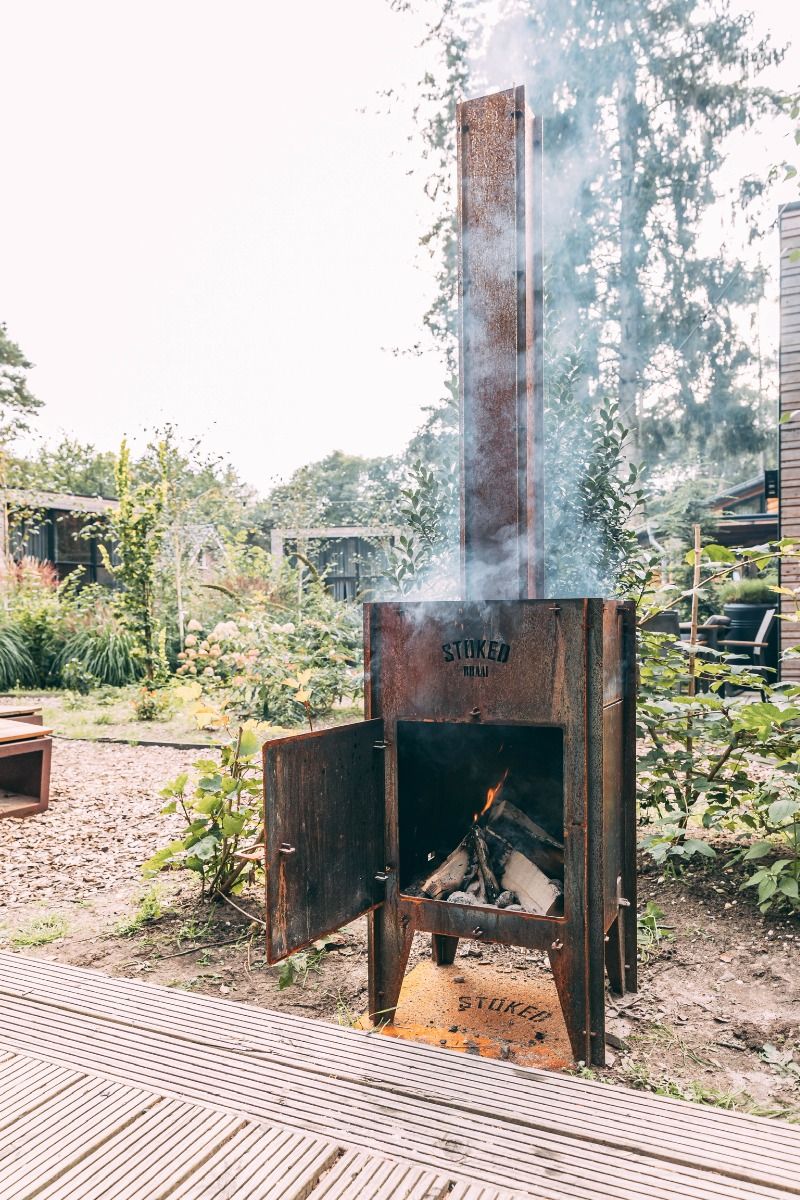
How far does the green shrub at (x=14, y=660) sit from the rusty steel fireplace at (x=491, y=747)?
27.6 feet

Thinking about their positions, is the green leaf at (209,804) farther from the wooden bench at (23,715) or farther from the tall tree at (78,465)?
the tall tree at (78,465)

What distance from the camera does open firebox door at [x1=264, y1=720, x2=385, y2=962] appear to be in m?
1.79

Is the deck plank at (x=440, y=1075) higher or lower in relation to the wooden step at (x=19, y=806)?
higher

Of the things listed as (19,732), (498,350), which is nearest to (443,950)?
(498,350)

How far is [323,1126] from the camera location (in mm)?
1484

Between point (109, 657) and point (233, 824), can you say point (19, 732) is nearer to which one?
point (233, 824)

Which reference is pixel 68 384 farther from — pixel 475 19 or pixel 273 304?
pixel 475 19

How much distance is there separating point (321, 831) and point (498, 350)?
136cm

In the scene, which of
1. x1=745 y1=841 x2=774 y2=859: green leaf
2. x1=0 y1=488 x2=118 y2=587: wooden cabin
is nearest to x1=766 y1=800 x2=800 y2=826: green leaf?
x1=745 y1=841 x2=774 y2=859: green leaf

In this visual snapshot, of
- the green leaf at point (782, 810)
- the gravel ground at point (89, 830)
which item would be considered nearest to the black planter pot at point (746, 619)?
the gravel ground at point (89, 830)

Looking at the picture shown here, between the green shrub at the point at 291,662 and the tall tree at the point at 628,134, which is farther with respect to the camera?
the green shrub at the point at 291,662

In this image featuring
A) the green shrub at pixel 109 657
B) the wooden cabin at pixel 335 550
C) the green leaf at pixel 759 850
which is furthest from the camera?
the wooden cabin at pixel 335 550

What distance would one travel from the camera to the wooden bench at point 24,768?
4.50 m

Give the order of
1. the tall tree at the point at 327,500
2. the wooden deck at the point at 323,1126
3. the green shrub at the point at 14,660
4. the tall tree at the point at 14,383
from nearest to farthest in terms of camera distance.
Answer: the wooden deck at the point at 323,1126
the green shrub at the point at 14,660
the tall tree at the point at 327,500
the tall tree at the point at 14,383
